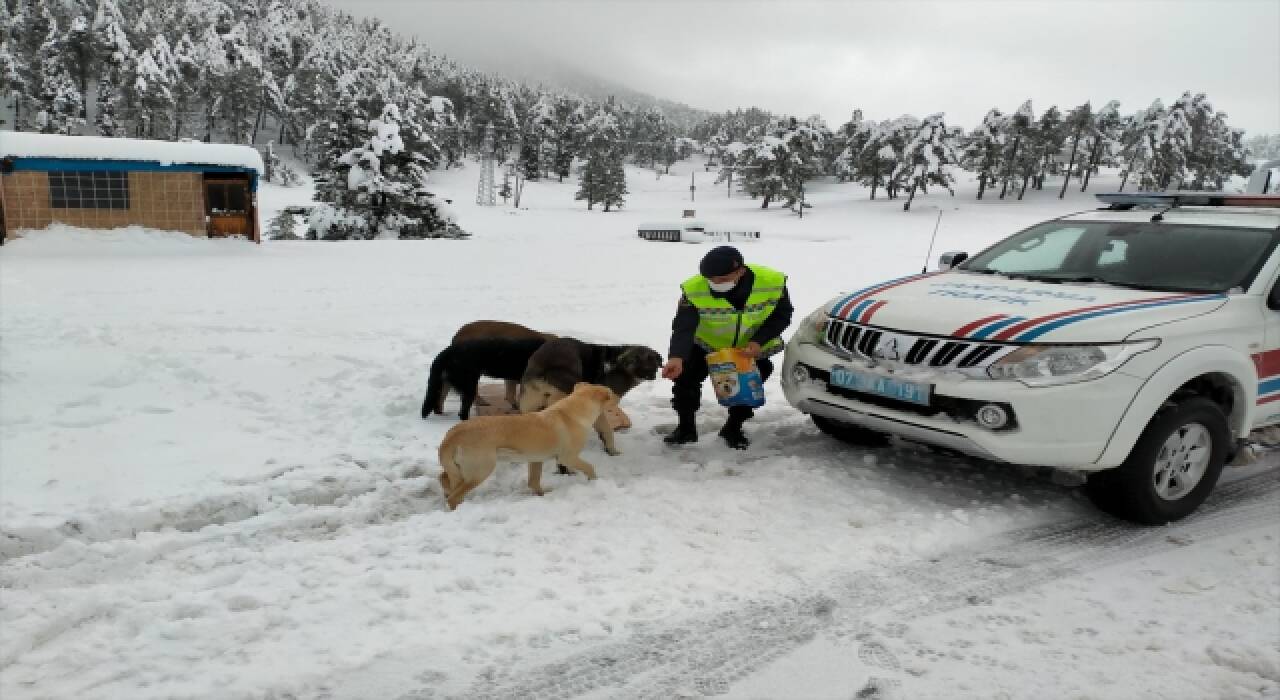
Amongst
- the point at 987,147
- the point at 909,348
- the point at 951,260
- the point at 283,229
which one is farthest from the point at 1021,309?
the point at 987,147

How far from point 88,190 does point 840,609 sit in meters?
21.1

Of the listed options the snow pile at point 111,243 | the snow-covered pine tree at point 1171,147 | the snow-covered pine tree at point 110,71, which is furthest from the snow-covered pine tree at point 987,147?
the snow-covered pine tree at point 110,71

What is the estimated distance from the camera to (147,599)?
3.06 meters

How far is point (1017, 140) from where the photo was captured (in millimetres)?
58719

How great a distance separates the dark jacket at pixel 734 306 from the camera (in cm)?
521

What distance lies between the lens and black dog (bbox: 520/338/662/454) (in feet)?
16.6

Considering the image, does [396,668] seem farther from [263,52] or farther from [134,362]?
[263,52]

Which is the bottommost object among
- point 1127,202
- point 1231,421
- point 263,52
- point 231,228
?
point 231,228

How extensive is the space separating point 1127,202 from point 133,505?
6756mm

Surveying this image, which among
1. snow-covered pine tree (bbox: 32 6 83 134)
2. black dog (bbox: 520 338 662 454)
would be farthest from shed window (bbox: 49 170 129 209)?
snow-covered pine tree (bbox: 32 6 83 134)

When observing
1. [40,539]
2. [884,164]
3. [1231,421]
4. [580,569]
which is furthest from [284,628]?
[884,164]

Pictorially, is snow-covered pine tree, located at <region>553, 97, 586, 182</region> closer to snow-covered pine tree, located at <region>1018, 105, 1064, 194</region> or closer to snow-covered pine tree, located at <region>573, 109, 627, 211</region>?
snow-covered pine tree, located at <region>573, 109, 627, 211</region>

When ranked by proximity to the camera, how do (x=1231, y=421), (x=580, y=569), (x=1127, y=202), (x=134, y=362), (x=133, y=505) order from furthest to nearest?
(x=134, y=362) < (x=1127, y=202) < (x=1231, y=421) < (x=133, y=505) < (x=580, y=569)

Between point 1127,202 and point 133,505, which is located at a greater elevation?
point 1127,202
